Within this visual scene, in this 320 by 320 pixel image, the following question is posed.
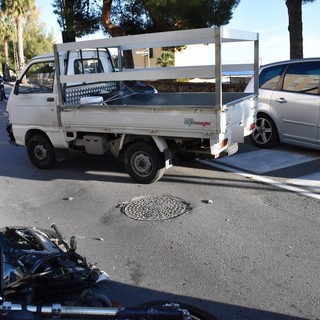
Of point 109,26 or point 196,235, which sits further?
point 109,26

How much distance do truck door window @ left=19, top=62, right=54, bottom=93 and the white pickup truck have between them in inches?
0.7

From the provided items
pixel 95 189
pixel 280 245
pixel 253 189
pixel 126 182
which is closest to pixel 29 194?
pixel 95 189

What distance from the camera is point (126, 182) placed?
23.7ft

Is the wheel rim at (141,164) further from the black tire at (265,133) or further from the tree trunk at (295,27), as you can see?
the tree trunk at (295,27)

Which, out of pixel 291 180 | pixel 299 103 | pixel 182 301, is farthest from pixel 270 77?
pixel 182 301

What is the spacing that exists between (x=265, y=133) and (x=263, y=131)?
2.3 inches

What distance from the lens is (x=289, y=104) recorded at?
26.6 ft

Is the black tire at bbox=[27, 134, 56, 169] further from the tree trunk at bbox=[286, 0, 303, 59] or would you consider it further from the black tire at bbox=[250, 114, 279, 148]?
the tree trunk at bbox=[286, 0, 303, 59]

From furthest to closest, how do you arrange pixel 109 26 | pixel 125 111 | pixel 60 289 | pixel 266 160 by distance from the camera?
pixel 109 26 → pixel 266 160 → pixel 125 111 → pixel 60 289

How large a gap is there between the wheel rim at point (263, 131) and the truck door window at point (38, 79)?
4225mm

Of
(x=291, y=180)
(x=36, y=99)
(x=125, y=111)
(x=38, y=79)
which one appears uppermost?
(x=38, y=79)

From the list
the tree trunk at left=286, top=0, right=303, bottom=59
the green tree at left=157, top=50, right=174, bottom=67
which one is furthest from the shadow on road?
the green tree at left=157, top=50, right=174, bottom=67

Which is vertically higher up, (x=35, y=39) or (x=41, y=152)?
(x=35, y=39)

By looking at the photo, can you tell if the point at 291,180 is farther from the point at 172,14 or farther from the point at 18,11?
the point at 18,11
